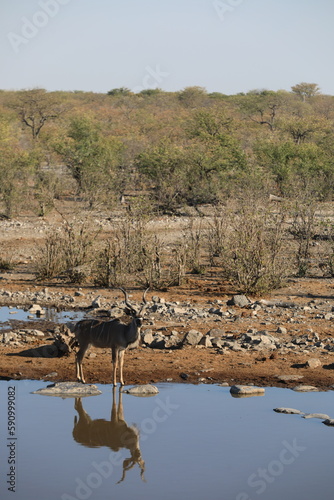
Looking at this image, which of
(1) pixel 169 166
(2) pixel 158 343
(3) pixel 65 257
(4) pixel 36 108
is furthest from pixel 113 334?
(4) pixel 36 108

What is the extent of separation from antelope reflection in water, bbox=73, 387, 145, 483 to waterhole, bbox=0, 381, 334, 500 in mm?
11

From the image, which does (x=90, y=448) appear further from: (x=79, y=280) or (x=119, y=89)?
(x=119, y=89)

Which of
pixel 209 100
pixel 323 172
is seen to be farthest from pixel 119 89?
pixel 323 172

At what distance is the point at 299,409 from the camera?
28.5ft

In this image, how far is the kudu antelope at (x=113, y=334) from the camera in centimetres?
894

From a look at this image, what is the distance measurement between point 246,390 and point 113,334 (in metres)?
1.73

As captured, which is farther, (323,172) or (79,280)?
(323,172)

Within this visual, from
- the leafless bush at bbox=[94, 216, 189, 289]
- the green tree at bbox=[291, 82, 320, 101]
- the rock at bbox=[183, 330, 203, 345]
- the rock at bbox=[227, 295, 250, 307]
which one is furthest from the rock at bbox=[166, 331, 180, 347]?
the green tree at bbox=[291, 82, 320, 101]

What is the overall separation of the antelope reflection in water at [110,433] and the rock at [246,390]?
1.42 metres

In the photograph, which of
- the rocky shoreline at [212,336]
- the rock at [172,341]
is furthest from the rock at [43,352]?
the rock at [172,341]

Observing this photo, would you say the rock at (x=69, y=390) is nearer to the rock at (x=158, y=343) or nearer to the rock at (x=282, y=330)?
the rock at (x=158, y=343)

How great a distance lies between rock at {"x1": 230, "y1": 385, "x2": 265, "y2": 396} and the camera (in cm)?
914

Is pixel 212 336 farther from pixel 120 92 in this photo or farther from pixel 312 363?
pixel 120 92

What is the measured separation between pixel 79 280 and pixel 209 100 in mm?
51368
